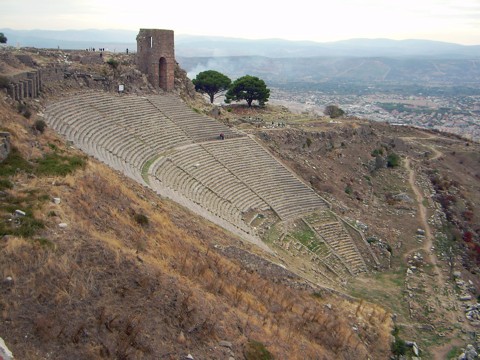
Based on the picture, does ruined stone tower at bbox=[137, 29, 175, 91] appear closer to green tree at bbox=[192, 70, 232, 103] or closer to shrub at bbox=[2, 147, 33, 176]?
green tree at bbox=[192, 70, 232, 103]

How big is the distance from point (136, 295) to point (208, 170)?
16.0 m

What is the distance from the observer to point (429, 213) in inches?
1180

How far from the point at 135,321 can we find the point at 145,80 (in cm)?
2687

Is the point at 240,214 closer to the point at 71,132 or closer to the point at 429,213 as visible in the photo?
the point at 71,132

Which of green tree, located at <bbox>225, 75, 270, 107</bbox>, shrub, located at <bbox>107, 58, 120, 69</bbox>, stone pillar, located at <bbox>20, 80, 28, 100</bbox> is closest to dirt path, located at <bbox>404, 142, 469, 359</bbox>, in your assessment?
green tree, located at <bbox>225, 75, 270, 107</bbox>

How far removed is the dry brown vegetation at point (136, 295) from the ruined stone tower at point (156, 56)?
63.8 ft

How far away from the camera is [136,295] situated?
1007 cm

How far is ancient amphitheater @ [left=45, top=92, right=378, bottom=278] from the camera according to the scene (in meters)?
21.7

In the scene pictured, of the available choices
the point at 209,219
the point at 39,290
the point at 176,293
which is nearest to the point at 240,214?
the point at 209,219

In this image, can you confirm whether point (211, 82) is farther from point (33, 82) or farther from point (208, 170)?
point (33, 82)

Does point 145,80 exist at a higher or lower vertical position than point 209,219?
higher

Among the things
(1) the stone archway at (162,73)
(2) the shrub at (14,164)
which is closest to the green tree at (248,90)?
(1) the stone archway at (162,73)

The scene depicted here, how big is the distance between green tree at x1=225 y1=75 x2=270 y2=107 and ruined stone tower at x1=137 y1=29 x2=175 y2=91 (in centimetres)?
845

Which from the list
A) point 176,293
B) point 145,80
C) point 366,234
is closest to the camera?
point 176,293
